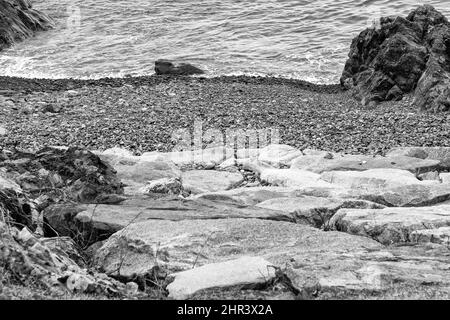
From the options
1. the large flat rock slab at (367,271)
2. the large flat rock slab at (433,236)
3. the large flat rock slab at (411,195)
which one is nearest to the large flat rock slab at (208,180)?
the large flat rock slab at (411,195)

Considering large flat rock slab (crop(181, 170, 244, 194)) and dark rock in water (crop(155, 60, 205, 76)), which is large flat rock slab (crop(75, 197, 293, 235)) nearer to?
large flat rock slab (crop(181, 170, 244, 194))

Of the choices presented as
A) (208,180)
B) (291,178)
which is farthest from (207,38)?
(291,178)

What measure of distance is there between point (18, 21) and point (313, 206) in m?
29.1

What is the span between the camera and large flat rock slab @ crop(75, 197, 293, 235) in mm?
7438

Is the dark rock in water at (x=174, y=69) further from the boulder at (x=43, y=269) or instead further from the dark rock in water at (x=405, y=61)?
the boulder at (x=43, y=269)

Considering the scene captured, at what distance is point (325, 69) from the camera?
81.4ft

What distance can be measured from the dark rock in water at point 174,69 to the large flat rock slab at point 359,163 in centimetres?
1190

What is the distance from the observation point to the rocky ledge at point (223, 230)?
5.46m

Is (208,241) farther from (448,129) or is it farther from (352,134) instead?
(448,129)

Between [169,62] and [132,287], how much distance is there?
1950cm

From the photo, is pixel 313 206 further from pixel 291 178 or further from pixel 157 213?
pixel 291 178

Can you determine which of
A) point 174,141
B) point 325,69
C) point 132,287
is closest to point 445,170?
point 174,141

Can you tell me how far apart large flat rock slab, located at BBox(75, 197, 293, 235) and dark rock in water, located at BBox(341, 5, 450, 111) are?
1139cm

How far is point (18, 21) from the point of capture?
33781mm
